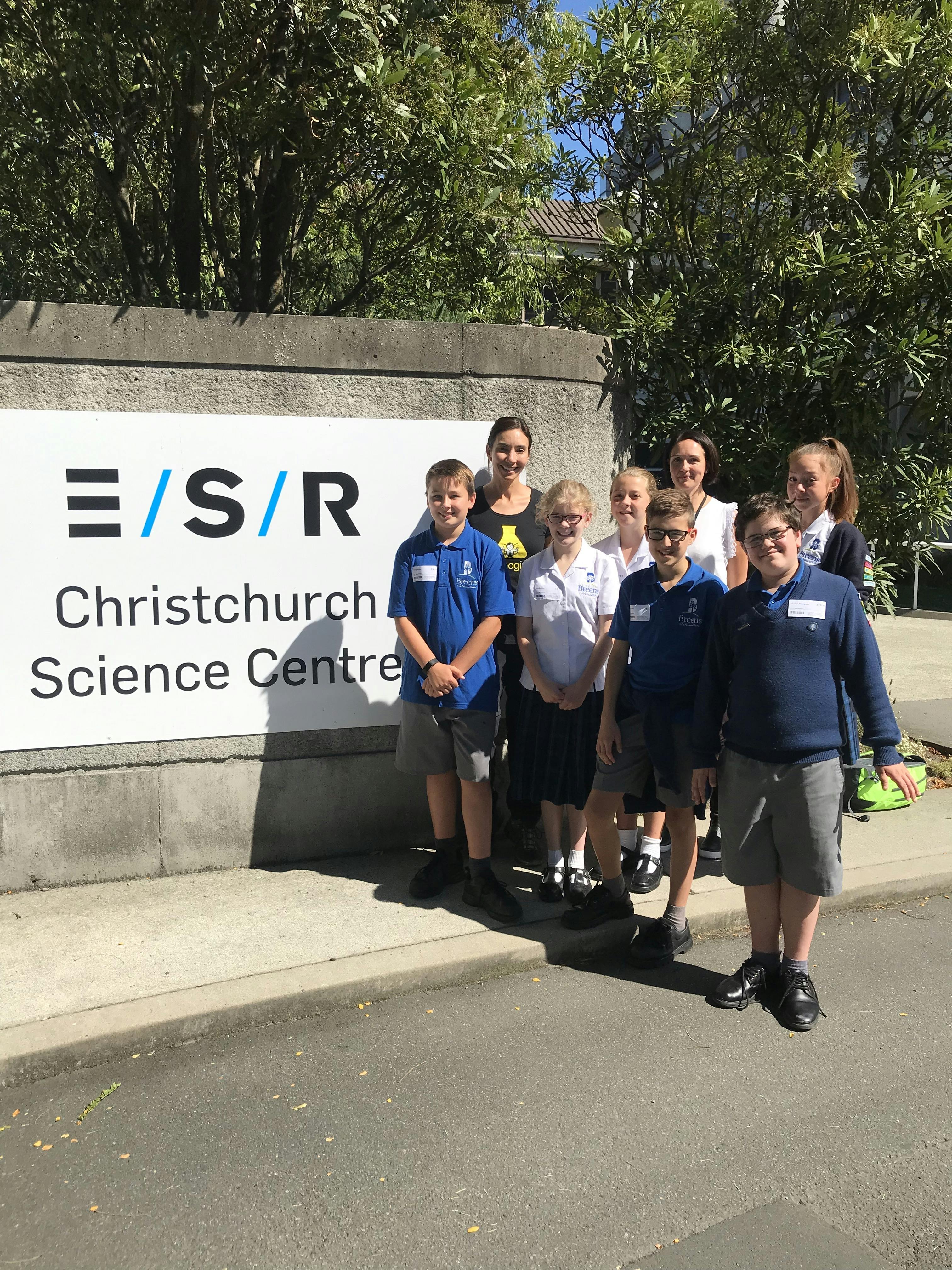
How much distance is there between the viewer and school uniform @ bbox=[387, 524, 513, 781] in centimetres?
439

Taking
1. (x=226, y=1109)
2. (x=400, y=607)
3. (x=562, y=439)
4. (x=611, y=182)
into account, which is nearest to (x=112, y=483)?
(x=400, y=607)

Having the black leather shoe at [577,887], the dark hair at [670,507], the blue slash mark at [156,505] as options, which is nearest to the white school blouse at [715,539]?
the dark hair at [670,507]

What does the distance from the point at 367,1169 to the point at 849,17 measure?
19.7ft

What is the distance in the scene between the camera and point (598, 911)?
432cm

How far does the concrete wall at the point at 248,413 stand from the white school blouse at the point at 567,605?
3.21 feet

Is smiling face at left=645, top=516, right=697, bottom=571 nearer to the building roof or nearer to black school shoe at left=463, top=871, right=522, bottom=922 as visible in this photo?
black school shoe at left=463, top=871, right=522, bottom=922

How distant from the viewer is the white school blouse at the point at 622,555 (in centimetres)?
457

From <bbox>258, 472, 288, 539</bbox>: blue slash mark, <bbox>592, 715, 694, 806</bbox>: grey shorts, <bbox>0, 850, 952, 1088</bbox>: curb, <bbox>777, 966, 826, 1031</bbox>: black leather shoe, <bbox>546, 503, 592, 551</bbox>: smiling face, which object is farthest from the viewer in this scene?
<bbox>258, 472, 288, 539</bbox>: blue slash mark

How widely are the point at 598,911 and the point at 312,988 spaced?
4.10ft

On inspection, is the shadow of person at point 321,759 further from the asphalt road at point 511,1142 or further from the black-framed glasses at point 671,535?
the black-framed glasses at point 671,535

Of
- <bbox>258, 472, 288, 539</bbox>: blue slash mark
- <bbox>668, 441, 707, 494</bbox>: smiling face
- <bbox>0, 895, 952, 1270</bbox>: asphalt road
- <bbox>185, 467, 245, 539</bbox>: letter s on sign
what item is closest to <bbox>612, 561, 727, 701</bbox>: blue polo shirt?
<bbox>668, 441, 707, 494</bbox>: smiling face

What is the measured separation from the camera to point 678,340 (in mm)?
5762

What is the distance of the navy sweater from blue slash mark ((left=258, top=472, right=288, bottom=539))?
87.7 inches

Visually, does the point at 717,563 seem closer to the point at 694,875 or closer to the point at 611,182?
the point at 694,875
